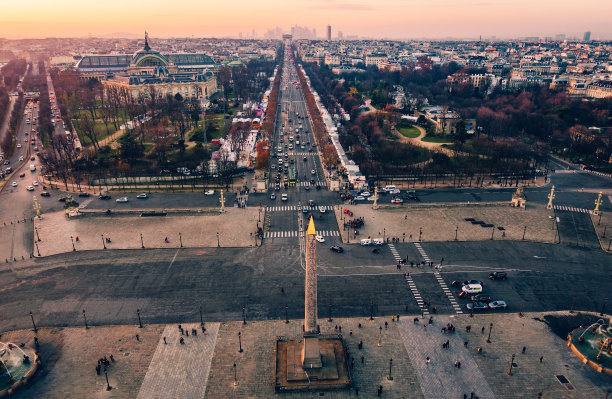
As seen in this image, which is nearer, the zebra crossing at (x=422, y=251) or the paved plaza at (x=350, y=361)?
the paved plaza at (x=350, y=361)

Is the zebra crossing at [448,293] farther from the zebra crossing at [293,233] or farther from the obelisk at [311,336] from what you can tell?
the obelisk at [311,336]

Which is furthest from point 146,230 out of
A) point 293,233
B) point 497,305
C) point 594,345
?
point 594,345

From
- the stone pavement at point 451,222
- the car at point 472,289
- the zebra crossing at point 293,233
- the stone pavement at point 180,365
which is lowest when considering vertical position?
the stone pavement at point 180,365

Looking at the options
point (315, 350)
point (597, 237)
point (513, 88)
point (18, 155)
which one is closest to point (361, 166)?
Answer: point (597, 237)

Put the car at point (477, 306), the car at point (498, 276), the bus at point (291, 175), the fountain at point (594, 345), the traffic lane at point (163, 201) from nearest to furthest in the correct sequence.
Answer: the fountain at point (594, 345) < the car at point (477, 306) < the car at point (498, 276) < the traffic lane at point (163, 201) < the bus at point (291, 175)

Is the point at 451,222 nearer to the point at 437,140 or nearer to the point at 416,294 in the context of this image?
the point at 416,294

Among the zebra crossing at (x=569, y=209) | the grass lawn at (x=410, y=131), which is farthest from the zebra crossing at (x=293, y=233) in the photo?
the grass lawn at (x=410, y=131)

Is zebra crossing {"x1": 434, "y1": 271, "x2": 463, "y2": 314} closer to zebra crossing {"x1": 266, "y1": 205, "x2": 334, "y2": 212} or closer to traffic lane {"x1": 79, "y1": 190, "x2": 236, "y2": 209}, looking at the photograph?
zebra crossing {"x1": 266, "y1": 205, "x2": 334, "y2": 212}
